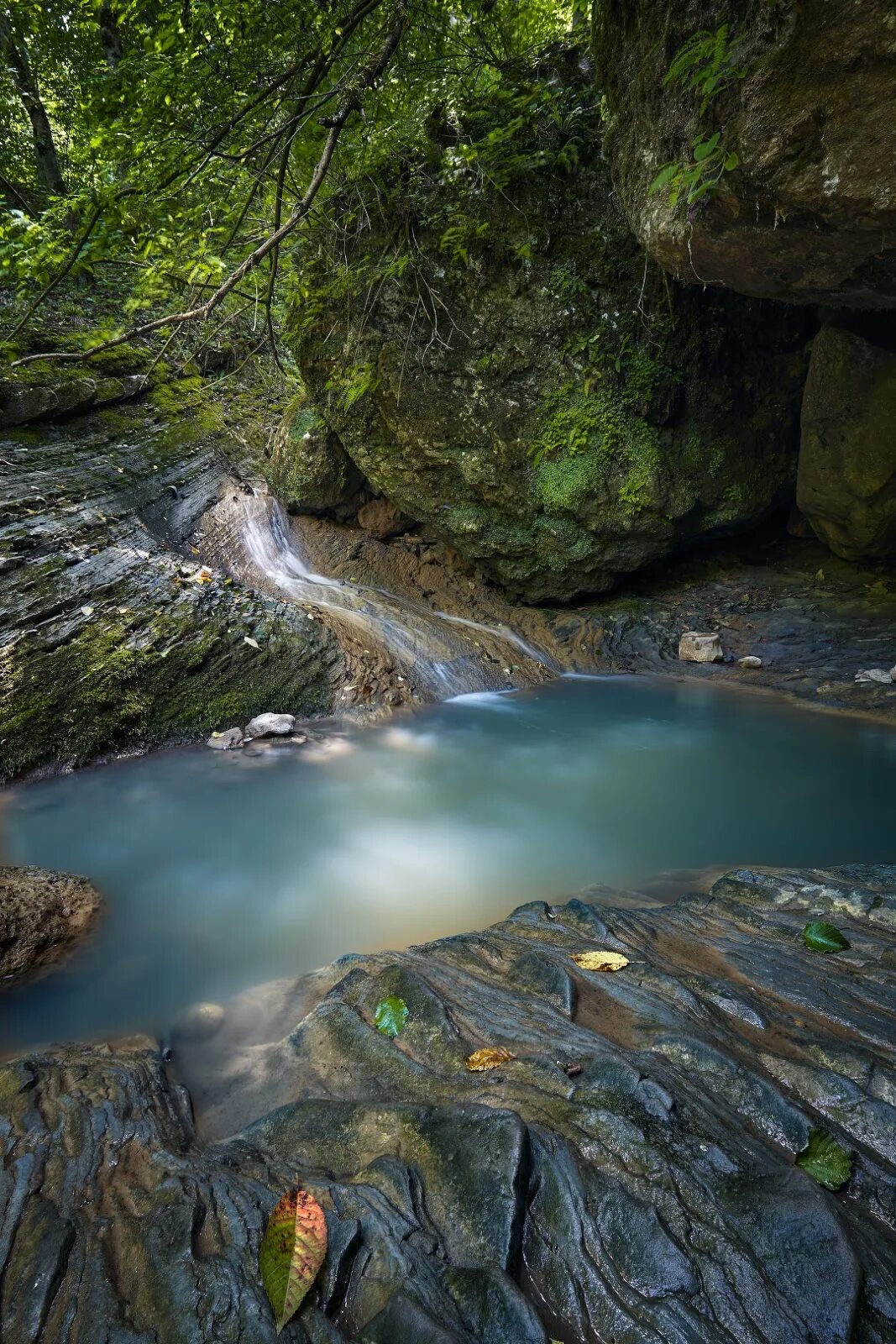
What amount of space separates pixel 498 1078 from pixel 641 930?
3.86ft

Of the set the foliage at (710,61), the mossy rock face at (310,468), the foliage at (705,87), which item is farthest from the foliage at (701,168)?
the mossy rock face at (310,468)

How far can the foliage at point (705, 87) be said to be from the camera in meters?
3.47

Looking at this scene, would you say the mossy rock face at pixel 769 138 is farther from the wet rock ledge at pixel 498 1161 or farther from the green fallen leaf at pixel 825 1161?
the green fallen leaf at pixel 825 1161

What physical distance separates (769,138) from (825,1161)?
4808 millimetres

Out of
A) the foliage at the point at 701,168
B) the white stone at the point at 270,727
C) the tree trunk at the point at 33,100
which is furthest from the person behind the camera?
the tree trunk at the point at 33,100

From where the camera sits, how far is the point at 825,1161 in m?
1.67

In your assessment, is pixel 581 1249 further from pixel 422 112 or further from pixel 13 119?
pixel 13 119

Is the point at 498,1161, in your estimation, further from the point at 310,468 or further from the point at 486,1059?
the point at 310,468

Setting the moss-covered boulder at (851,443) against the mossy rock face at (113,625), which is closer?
the mossy rock face at (113,625)

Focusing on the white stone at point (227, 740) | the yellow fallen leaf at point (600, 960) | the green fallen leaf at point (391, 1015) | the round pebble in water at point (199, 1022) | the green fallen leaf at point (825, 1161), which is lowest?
the round pebble in water at point (199, 1022)

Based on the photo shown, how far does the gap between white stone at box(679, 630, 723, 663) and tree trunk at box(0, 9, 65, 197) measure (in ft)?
34.4

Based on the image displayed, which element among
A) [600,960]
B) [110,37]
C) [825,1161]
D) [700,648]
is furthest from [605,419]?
[110,37]

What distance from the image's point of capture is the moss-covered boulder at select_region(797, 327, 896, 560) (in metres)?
7.23

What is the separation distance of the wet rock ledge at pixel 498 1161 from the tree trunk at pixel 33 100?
11.3 m
